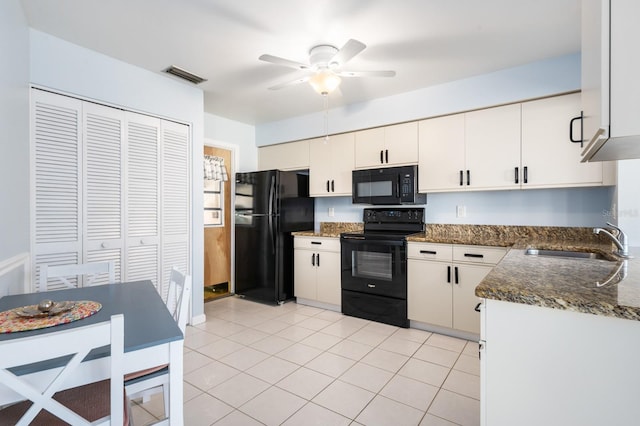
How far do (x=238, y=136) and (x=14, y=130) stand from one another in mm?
2719

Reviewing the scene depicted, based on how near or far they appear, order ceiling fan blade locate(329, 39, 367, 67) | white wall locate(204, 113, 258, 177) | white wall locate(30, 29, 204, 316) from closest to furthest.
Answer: ceiling fan blade locate(329, 39, 367, 67) → white wall locate(30, 29, 204, 316) → white wall locate(204, 113, 258, 177)

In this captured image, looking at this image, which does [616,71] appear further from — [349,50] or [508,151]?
[508,151]

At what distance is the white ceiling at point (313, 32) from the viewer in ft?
6.57

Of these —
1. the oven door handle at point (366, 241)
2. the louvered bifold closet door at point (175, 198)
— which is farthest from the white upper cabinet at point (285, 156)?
the louvered bifold closet door at point (175, 198)

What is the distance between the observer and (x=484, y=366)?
1175mm

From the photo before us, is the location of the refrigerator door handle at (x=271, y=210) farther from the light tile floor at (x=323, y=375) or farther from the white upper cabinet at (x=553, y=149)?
the white upper cabinet at (x=553, y=149)

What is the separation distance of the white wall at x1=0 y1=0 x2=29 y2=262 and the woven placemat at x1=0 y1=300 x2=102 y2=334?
654 mm

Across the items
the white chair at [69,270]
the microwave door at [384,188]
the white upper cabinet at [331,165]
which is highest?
the white upper cabinet at [331,165]

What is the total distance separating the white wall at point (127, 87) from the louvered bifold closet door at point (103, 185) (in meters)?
0.16

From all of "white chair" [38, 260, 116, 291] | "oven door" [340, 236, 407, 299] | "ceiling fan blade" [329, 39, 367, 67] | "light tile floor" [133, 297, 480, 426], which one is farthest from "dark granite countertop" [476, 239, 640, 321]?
"white chair" [38, 260, 116, 291]

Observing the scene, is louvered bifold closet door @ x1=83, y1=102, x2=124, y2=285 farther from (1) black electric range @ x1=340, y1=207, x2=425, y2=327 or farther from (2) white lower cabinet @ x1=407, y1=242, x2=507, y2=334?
(2) white lower cabinet @ x1=407, y1=242, x2=507, y2=334

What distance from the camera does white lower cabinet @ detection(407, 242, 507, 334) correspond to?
282 cm

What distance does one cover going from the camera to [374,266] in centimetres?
339

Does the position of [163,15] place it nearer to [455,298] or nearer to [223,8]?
[223,8]
